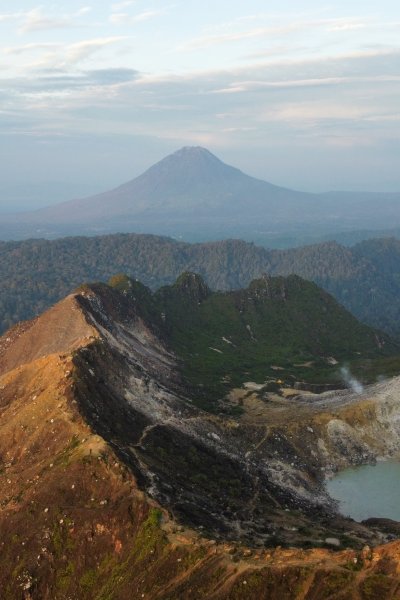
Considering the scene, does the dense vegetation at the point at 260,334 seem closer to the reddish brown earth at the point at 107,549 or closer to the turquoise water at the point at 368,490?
the turquoise water at the point at 368,490

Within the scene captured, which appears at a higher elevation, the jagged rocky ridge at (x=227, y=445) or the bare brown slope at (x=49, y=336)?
the bare brown slope at (x=49, y=336)

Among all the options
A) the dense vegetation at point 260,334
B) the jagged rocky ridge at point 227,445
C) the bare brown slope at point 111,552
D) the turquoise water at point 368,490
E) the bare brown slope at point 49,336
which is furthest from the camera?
the dense vegetation at point 260,334

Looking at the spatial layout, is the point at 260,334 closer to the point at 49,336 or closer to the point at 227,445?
the point at 49,336

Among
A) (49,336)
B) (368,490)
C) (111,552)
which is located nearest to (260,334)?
(49,336)

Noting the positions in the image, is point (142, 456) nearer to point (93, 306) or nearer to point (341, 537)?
point (341, 537)

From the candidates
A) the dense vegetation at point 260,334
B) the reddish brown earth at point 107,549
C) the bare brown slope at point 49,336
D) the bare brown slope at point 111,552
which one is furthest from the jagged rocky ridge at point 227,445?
the dense vegetation at point 260,334

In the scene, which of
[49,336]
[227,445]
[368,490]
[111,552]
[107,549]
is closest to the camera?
[111,552]

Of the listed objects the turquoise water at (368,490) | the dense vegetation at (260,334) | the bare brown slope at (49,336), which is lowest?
the turquoise water at (368,490)

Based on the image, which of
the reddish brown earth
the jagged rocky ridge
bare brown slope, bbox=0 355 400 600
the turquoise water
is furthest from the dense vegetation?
bare brown slope, bbox=0 355 400 600
